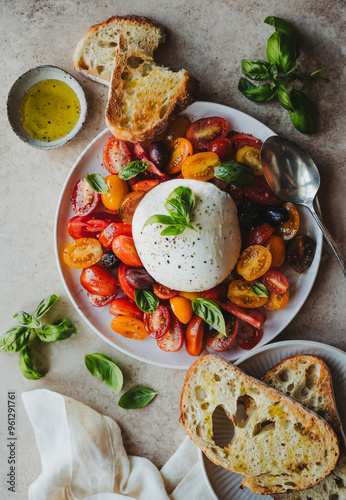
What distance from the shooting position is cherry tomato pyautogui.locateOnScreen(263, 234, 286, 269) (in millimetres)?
2012

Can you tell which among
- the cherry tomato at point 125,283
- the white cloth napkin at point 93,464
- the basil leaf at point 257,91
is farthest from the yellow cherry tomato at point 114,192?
the white cloth napkin at point 93,464

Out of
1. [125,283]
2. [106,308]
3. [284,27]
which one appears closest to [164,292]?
[125,283]

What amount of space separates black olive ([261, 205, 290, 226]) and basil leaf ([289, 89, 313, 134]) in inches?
16.7

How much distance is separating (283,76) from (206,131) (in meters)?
0.52

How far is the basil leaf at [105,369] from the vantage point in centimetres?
225

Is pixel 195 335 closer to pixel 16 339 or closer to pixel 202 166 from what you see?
pixel 202 166

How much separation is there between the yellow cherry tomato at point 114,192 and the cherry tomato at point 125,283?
30cm

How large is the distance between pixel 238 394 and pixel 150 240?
32.2 inches

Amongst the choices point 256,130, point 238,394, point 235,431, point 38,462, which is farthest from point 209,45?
point 38,462

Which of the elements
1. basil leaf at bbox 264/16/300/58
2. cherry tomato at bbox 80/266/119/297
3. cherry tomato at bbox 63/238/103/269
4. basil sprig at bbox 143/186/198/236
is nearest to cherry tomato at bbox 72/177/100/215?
cherry tomato at bbox 63/238/103/269

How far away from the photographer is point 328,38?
7.13 ft

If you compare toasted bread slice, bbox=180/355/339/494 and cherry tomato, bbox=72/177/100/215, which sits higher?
cherry tomato, bbox=72/177/100/215

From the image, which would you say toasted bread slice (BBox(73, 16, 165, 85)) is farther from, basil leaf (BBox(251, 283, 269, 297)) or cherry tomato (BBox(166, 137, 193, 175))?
basil leaf (BBox(251, 283, 269, 297))

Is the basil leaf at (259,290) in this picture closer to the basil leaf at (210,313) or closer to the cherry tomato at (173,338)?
the basil leaf at (210,313)
